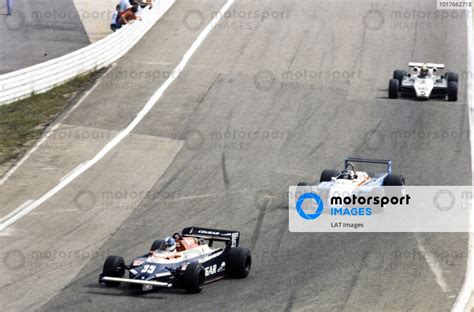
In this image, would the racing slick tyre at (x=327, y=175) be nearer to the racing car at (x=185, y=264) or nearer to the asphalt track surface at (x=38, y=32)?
the racing car at (x=185, y=264)

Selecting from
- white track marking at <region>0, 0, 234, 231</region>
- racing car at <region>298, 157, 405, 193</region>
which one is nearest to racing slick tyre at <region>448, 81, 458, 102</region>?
white track marking at <region>0, 0, 234, 231</region>

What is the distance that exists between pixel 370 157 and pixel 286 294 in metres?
9.94

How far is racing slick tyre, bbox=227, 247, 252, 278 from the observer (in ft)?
59.6

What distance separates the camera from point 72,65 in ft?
106

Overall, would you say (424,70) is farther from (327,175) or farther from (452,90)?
(327,175)

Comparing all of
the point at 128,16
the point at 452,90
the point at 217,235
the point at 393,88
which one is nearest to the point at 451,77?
the point at 452,90

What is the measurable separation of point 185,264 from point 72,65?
15.9 metres

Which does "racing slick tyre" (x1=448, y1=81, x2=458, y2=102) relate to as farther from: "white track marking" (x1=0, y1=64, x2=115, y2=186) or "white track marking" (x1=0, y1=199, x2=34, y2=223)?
"white track marking" (x1=0, y1=199, x2=34, y2=223)

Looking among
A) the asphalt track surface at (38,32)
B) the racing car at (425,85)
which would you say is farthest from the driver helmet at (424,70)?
the asphalt track surface at (38,32)

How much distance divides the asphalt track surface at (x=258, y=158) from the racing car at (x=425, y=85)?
0.34 m

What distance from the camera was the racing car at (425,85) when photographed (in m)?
31.0

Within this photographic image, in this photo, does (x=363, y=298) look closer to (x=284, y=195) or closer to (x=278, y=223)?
(x=278, y=223)

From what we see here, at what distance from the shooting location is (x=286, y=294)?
17.3 meters

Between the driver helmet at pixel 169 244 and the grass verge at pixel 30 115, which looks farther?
the grass verge at pixel 30 115
